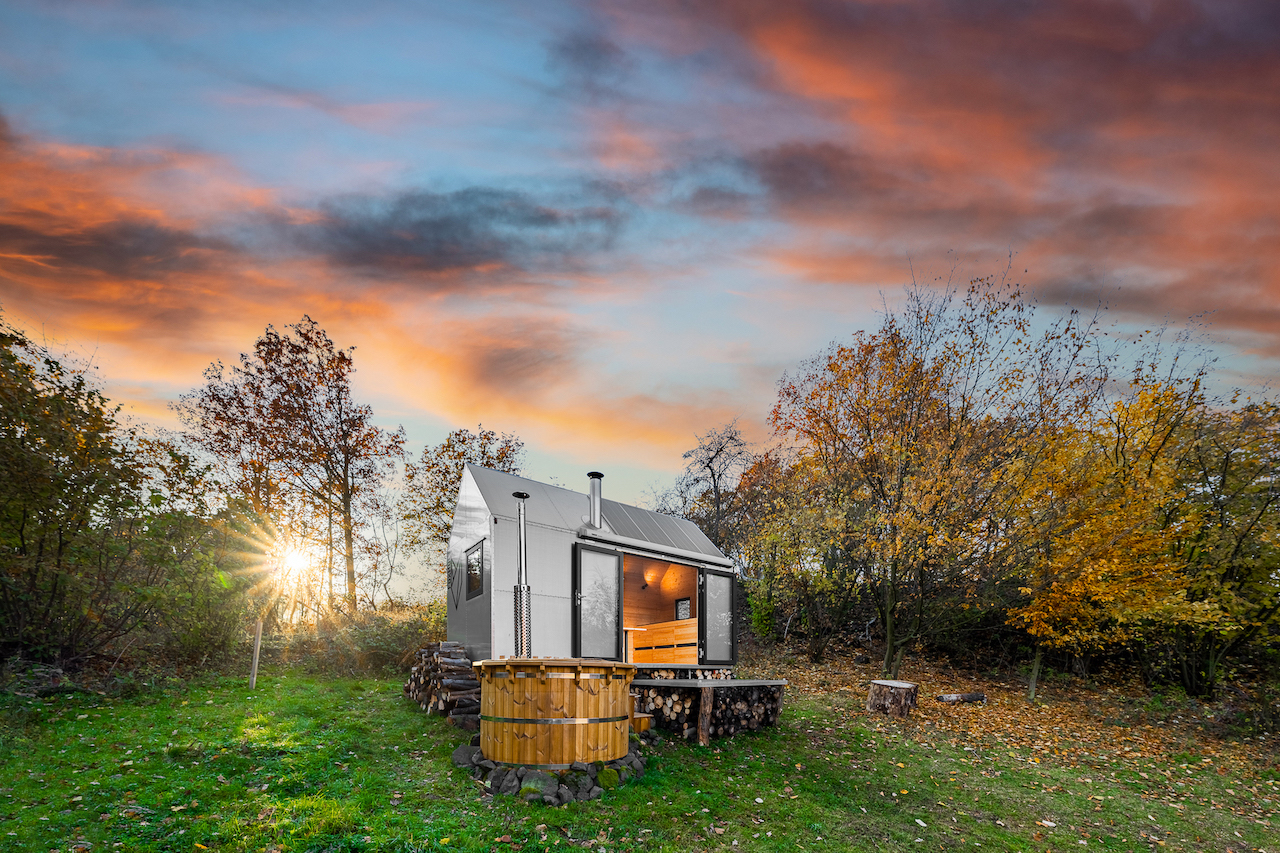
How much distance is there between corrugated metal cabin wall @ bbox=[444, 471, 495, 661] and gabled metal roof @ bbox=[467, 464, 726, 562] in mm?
293

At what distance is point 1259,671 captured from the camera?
12.1 m

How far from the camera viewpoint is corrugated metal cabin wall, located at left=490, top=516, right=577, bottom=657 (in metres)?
8.98

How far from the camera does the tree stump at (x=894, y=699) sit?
33.2 feet

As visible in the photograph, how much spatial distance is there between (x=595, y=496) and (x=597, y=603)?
175cm

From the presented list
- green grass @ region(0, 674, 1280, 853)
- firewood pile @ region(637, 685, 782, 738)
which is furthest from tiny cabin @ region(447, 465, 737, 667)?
green grass @ region(0, 674, 1280, 853)

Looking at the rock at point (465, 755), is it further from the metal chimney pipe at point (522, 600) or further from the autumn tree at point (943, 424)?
the autumn tree at point (943, 424)

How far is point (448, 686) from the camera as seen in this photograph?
832cm

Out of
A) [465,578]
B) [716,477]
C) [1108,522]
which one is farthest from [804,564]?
[465,578]

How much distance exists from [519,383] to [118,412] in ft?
23.1

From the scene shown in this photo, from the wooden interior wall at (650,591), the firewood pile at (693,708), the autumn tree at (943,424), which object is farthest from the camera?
the wooden interior wall at (650,591)

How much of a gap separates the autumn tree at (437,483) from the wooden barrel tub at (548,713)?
13.1 meters

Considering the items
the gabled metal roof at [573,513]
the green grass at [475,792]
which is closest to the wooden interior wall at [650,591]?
the gabled metal roof at [573,513]

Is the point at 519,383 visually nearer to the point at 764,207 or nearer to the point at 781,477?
the point at 764,207

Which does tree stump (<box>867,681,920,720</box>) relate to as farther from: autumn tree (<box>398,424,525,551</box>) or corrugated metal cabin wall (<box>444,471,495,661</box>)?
autumn tree (<box>398,424,525,551</box>)
